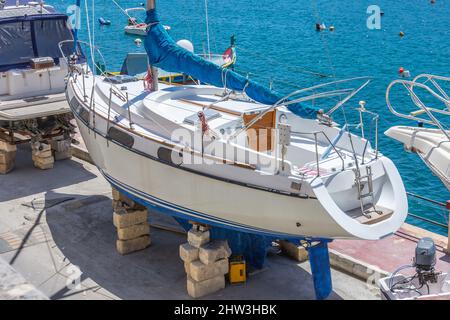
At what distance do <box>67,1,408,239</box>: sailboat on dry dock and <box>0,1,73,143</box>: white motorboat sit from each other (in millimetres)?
2823

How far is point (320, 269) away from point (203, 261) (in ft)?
5.73

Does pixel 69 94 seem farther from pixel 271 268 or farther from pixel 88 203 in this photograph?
pixel 271 268

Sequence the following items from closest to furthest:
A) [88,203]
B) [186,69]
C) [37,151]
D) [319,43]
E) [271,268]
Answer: [271,268], [186,69], [88,203], [37,151], [319,43]

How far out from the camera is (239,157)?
10.0 meters

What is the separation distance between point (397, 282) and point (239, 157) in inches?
110

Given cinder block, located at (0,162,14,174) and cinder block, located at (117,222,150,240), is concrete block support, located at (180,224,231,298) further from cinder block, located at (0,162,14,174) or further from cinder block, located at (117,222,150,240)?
cinder block, located at (0,162,14,174)

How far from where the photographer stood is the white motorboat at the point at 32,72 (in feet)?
50.1

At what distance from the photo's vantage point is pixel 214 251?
1040cm

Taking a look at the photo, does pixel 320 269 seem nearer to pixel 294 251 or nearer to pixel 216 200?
pixel 294 251

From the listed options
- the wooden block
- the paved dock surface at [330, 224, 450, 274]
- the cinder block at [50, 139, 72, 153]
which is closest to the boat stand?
the wooden block

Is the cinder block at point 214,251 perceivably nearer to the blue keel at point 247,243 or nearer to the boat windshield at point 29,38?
the blue keel at point 247,243

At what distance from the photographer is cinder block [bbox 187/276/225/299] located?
10.4 metres

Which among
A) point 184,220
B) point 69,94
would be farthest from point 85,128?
point 184,220
